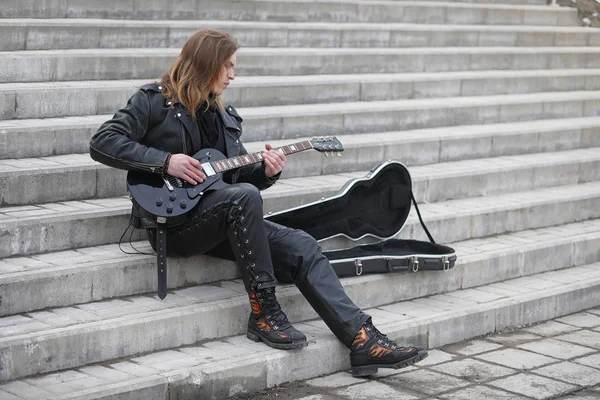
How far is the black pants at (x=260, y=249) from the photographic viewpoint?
16.5ft

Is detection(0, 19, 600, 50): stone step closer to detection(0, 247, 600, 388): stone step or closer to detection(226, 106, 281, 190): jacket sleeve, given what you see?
→ detection(226, 106, 281, 190): jacket sleeve

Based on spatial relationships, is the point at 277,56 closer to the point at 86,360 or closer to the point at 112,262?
the point at 112,262

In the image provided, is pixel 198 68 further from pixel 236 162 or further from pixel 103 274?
pixel 103 274

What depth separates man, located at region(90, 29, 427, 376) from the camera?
5.05 meters

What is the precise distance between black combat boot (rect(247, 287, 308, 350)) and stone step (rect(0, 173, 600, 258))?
878 mm

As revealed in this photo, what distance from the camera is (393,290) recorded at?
6.13 m

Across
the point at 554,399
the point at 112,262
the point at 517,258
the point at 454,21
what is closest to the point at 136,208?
the point at 112,262

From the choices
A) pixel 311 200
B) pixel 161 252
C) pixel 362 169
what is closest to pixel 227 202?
pixel 161 252

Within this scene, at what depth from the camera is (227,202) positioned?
16.5ft

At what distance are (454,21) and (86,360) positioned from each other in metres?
6.54

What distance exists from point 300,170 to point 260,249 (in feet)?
6.42

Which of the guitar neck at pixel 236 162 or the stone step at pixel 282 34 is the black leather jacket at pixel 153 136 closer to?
the guitar neck at pixel 236 162

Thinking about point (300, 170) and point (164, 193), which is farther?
point (300, 170)

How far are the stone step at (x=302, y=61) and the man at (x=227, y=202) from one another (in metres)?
1.61
